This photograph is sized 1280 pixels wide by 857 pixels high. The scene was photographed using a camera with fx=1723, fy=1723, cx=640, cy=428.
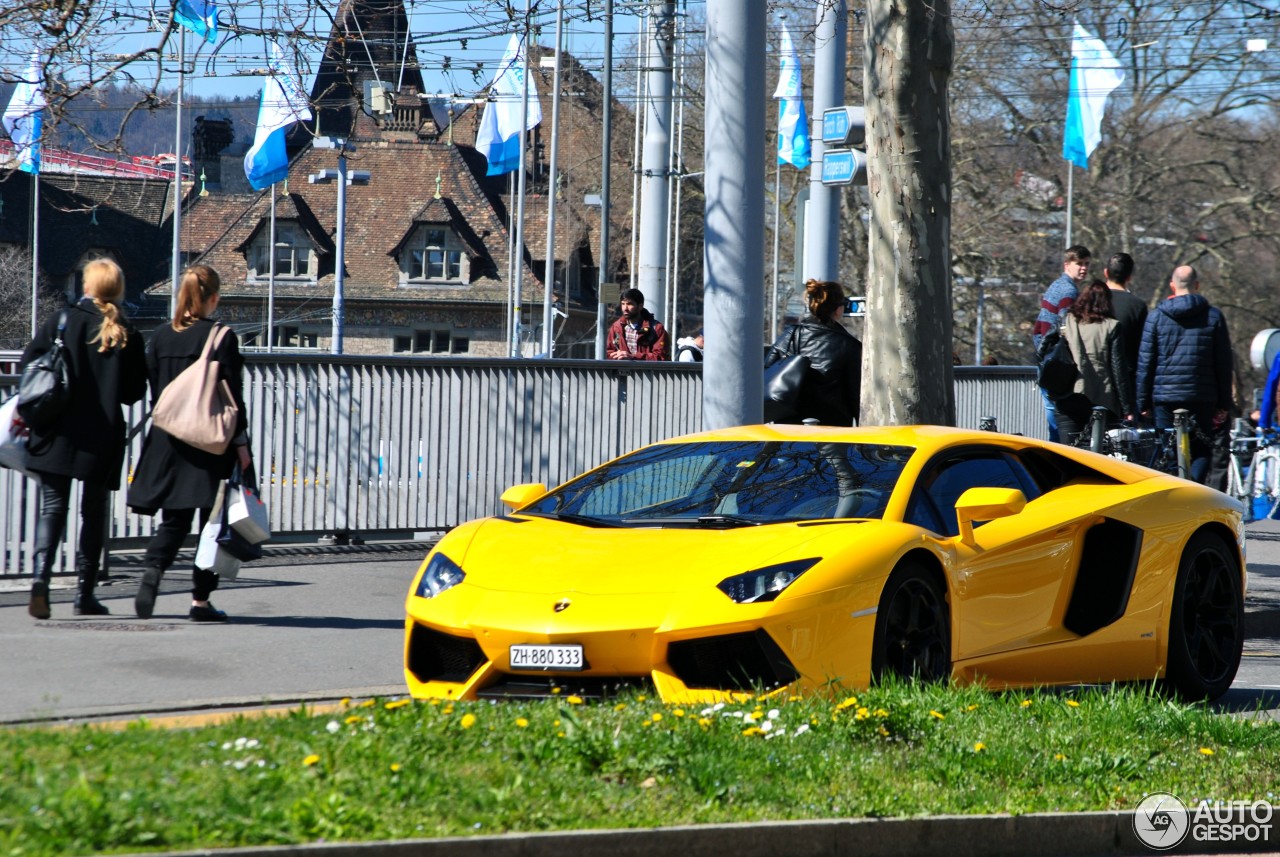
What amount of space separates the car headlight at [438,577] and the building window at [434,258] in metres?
67.8

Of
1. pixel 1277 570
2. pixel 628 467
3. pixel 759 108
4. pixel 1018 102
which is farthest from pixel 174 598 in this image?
pixel 1018 102

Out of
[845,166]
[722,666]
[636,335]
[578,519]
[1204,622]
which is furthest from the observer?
[636,335]

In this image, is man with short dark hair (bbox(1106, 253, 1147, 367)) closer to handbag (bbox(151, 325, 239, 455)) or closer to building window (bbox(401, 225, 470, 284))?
handbag (bbox(151, 325, 239, 455))

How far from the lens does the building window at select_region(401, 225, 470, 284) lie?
7419cm

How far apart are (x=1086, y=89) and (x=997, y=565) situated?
3045 cm

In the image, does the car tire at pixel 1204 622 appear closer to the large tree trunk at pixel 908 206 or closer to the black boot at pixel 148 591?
the large tree trunk at pixel 908 206

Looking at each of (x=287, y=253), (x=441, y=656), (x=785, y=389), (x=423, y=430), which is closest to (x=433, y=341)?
(x=287, y=253)

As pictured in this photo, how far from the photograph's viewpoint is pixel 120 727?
5.30 meters

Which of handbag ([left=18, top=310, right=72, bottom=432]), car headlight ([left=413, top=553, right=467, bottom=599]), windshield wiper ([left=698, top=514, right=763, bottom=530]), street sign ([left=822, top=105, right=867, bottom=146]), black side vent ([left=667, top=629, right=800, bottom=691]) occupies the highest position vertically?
street sign ([left=822, top=105, right=867, bottom=146])

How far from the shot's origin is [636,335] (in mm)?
16625

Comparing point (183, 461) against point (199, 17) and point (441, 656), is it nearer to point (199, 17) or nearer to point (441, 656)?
point (441, 656)

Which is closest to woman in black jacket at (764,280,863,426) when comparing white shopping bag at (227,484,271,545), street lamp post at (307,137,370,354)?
white shopping bag at (227,484,271,545)

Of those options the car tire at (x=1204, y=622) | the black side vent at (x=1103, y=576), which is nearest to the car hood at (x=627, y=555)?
the black side vent at (x=1103, y=576)

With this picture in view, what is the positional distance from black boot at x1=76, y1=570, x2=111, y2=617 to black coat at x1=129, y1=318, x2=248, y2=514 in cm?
47
